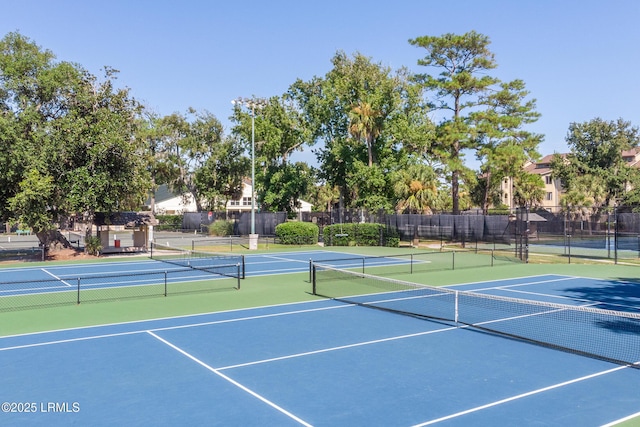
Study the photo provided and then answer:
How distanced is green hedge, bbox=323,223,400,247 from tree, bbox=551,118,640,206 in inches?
1333

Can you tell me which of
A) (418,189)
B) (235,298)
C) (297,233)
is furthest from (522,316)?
(297,233)

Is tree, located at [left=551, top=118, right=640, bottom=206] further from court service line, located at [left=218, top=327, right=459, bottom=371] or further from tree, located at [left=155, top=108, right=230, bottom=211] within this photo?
court service line, located at [left=218, top=327, right=459, bottom=371]

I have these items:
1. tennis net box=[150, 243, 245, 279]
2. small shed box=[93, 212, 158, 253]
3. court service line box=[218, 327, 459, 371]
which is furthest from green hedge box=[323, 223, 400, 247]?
court service line box=[218, 327, 459, 371]

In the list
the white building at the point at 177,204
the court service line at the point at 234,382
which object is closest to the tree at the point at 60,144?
the court service line at the point at 234,382

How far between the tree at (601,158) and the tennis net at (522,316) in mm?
54514

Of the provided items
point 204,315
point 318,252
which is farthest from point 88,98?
point 204,315

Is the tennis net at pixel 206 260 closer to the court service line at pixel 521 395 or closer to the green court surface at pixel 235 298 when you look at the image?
the green court surface at pixel 235 298

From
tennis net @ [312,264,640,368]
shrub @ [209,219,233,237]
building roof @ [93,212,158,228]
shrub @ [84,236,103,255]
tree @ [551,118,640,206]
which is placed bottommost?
tennis net @ [312,264,640,368]

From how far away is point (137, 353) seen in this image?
12039mm

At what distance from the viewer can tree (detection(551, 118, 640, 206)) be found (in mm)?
68812

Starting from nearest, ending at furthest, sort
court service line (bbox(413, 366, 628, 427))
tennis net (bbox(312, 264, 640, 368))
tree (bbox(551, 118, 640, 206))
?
court service line (bbox(413, 366, 628, 427)) → tennis net (bbox(312, 264, 640, 368)) → tree (bbox(551, 118, 640, 206))

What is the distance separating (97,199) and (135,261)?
521 cm

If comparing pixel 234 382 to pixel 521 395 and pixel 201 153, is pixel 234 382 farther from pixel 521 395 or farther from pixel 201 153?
pixel 201 153

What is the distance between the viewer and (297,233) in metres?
44.7
